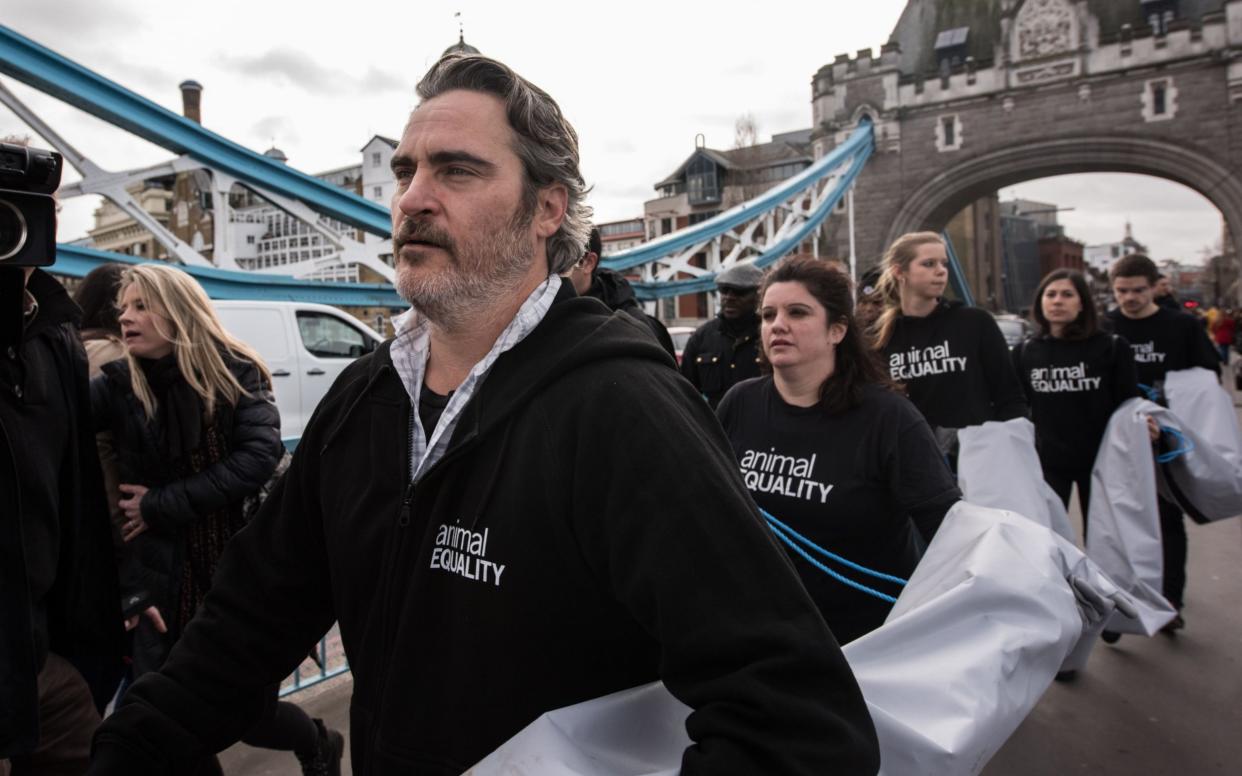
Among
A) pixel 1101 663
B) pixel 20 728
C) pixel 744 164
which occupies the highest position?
pixel 744 164

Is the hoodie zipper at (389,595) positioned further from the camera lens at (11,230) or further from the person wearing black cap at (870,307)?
the person wearing black cap at (870,307)

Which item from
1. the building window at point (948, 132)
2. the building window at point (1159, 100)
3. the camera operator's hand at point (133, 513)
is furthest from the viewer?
the building window at point (948, 132)

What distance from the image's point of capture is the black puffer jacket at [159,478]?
229 centimetres

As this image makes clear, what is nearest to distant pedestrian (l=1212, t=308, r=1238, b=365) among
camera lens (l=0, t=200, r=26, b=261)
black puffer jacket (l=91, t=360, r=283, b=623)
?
black puffer jacket (l=91, t=360, r=283, b=623)

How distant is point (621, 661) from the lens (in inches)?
39.2

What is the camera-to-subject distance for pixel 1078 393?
375 centimetres

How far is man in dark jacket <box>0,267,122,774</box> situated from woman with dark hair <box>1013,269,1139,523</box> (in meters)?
3.81

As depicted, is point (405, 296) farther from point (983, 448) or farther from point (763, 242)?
point (763, 242)

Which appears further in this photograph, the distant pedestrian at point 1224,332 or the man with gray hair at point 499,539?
the distant pedestrian at point 1224,332

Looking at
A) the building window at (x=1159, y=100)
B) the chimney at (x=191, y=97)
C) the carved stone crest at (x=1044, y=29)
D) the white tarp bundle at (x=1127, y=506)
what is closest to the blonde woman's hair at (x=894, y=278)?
the white tarp bundle at (x=1127, y=506)

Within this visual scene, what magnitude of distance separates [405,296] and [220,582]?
57 cm

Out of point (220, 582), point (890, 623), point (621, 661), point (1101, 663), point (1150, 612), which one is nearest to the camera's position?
point (621, 661)

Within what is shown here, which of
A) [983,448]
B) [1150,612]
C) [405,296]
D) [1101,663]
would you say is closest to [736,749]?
[405,296]

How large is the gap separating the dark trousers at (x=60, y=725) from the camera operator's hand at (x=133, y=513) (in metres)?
0.56
